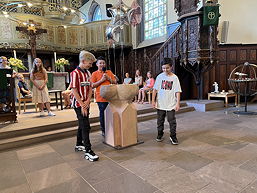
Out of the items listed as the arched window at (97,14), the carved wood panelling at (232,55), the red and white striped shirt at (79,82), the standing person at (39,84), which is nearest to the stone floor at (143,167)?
the red and white striped shirt at (79,82)

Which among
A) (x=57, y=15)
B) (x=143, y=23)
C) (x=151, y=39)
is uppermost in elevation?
(x=57, y=15)

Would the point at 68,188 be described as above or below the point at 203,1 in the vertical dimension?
below

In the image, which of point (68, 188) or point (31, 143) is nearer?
point (68, 188)

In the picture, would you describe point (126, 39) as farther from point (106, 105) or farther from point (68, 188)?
point (68, 188)

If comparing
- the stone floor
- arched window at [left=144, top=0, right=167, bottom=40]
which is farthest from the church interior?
arched window at [left=144, top=0, right=167, bottom=40]

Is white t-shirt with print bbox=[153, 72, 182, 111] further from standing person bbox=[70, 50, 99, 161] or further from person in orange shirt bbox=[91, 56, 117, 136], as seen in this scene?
standing person bbox=[70, 50, 99, 161]

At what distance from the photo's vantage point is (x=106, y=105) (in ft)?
10.8

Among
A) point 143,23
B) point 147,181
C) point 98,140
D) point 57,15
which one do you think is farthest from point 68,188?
point 57,15

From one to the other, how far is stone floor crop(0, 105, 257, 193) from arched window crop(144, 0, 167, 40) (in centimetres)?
739

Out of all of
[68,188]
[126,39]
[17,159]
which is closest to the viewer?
[68,188]

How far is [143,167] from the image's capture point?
7.40 feet

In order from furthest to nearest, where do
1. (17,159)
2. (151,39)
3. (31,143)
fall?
(151,39) < (31,143) < (17,159)

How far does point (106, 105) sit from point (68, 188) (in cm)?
164

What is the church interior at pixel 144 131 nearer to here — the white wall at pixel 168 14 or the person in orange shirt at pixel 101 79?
the person in orange shirt at pixel 101 79
